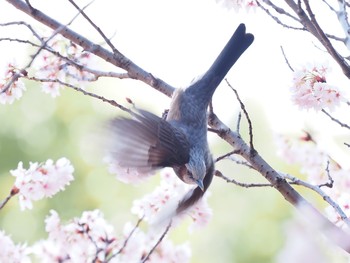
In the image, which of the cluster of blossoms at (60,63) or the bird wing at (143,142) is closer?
the bird wing at (143,142)

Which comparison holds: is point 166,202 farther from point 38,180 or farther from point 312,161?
point 312,161

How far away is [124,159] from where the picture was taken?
5.40 feet

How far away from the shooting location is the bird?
5.39ft

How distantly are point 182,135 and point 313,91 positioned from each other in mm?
413

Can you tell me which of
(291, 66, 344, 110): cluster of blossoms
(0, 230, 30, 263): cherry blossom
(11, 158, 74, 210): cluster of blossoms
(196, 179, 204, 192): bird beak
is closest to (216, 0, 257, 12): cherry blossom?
(291, 66, 344, 110): cluster of blossoms

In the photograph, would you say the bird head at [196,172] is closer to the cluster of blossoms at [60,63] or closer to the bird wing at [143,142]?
the bird wing at [143,142]

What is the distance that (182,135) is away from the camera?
1895mm

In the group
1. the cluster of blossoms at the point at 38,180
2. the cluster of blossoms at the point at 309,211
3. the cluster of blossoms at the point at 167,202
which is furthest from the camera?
the cluster of blossoms at the point at 167,202

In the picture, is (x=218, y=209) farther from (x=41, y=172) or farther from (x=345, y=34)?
(x=345, y=34)

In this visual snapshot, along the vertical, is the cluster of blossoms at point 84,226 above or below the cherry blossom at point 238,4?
below

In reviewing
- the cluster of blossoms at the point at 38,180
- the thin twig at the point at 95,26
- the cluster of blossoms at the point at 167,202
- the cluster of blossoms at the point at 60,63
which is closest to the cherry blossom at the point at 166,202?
the cluster of blossoms at the point at 167,202

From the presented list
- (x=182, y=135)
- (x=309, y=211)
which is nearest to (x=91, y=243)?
(x=182, y=135)

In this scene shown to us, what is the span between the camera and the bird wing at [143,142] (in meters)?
1.63

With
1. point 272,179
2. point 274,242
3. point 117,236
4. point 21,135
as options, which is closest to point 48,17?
point 272,179
